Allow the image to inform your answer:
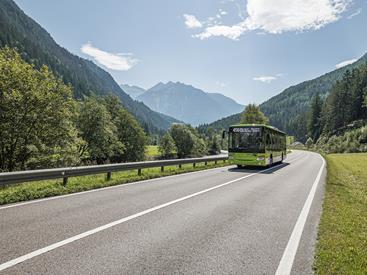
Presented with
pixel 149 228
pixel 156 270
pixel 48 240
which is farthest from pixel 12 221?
pixel 156 270

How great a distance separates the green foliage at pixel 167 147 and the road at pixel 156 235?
66.1 m

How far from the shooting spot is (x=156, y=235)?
534 centimetres

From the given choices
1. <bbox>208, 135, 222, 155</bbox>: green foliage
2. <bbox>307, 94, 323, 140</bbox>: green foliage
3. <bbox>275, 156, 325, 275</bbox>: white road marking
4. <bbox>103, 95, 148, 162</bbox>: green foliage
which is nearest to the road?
<bbox>275, 156, 325, 275</bbox>: white road marking

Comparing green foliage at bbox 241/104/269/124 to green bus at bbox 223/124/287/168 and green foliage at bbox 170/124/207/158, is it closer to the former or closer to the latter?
green foliage at bbox 170/124/207/158

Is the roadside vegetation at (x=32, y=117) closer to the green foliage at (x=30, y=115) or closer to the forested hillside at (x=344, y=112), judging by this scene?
the green foliage at (x=30, y=115)

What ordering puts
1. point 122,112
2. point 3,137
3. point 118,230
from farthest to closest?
point 122,112 → point 3,137 → point 118,230

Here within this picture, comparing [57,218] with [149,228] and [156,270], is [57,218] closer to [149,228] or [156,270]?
[149,228]

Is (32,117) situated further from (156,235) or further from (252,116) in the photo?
(252,116)

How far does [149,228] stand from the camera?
578 centimetres

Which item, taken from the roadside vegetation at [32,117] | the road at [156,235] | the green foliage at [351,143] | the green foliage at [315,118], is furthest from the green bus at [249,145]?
the green foliage at [315,118]

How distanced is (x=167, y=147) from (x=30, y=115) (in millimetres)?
56881

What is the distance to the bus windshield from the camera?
70.7 ft

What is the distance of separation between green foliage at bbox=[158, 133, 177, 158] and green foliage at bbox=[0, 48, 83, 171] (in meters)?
53.6

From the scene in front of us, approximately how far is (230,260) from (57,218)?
4076 mm
